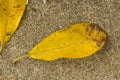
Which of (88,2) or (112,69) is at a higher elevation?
(88,2)

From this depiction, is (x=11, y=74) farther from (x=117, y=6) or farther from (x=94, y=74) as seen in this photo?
(x=117, y=6)

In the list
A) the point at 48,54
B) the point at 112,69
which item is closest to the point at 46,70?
the point at 48,54

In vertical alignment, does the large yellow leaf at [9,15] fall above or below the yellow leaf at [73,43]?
above

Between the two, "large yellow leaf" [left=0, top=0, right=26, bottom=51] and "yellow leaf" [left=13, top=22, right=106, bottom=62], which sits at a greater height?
"large yellow leaf" [left=0, top=0, right=26, bottom=51]
